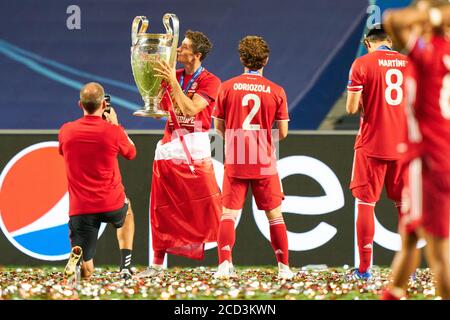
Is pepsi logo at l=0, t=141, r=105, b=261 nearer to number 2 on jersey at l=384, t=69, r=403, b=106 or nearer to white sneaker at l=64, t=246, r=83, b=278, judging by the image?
white sneaker at l=64, t=246, r=83, b=278

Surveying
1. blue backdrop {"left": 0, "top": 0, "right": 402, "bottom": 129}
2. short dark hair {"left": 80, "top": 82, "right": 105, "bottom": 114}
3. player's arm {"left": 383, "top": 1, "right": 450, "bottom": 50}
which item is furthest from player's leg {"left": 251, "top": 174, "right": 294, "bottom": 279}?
player's arm {"left": 383, "top": 1, "right": 450, "bottom": 50}

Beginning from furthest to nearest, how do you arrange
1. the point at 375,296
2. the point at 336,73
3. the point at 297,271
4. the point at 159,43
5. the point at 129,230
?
the point at 336,73 < the point at 297,271 < the point at 129,230 < the point at 159,43 < the point at 375,296

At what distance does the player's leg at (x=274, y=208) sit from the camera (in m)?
6.76

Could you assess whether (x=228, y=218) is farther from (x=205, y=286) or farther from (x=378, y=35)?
(x=378, y=35)

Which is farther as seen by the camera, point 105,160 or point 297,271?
point 297,271

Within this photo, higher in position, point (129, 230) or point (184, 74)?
point (184, 74)

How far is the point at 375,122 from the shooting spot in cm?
665

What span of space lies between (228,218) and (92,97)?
4.30 feet

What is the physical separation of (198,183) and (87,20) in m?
2.68

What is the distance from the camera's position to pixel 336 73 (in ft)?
29.2

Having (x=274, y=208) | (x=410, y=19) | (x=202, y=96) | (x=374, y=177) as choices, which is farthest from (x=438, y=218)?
(x=202, y=96)

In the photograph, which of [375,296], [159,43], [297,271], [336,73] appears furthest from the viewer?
Answer: [336,73]

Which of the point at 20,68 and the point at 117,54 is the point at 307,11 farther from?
the point at 20,68

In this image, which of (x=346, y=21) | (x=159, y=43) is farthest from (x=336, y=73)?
(x=159, y=43)
